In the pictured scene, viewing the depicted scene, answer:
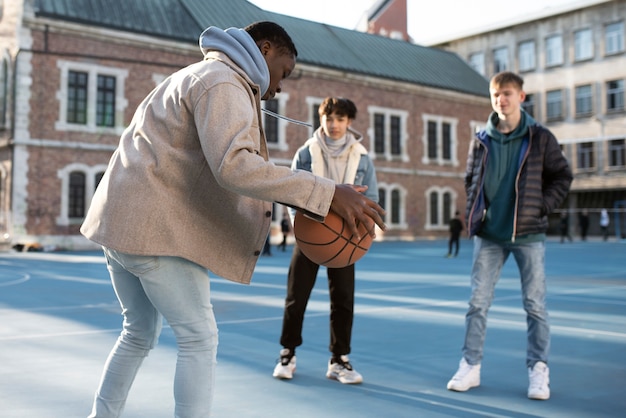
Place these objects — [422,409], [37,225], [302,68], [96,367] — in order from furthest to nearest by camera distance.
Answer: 1. [302,68]
2. [37,225]
3. [96,367]
4. [422,409]

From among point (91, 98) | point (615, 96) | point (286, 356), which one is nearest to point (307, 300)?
point (286, 356)

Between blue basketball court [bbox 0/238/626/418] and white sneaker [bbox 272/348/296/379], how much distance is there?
7cm

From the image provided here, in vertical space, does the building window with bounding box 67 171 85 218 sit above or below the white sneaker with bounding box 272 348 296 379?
above

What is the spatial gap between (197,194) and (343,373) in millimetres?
2153

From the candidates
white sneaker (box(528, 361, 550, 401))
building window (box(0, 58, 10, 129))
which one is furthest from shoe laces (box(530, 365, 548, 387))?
building window (box(0, 58, 10, 129))

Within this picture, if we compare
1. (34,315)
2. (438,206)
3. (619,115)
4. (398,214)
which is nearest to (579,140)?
(619,115)

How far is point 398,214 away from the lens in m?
37.8

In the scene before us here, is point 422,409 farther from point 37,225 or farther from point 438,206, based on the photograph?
point 438,206

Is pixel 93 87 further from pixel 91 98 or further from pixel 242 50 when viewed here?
pixel 242 50

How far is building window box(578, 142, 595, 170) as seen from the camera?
43153 mm

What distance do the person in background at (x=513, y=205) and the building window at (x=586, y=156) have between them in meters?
41.6

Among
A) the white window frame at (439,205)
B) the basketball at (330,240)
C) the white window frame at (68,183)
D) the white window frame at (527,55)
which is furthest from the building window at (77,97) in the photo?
the white window frame at (527,55)

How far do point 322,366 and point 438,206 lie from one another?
117 feet

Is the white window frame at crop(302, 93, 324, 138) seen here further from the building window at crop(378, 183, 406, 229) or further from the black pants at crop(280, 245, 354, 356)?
the black pants at crop(280, 245, 354, 356)
